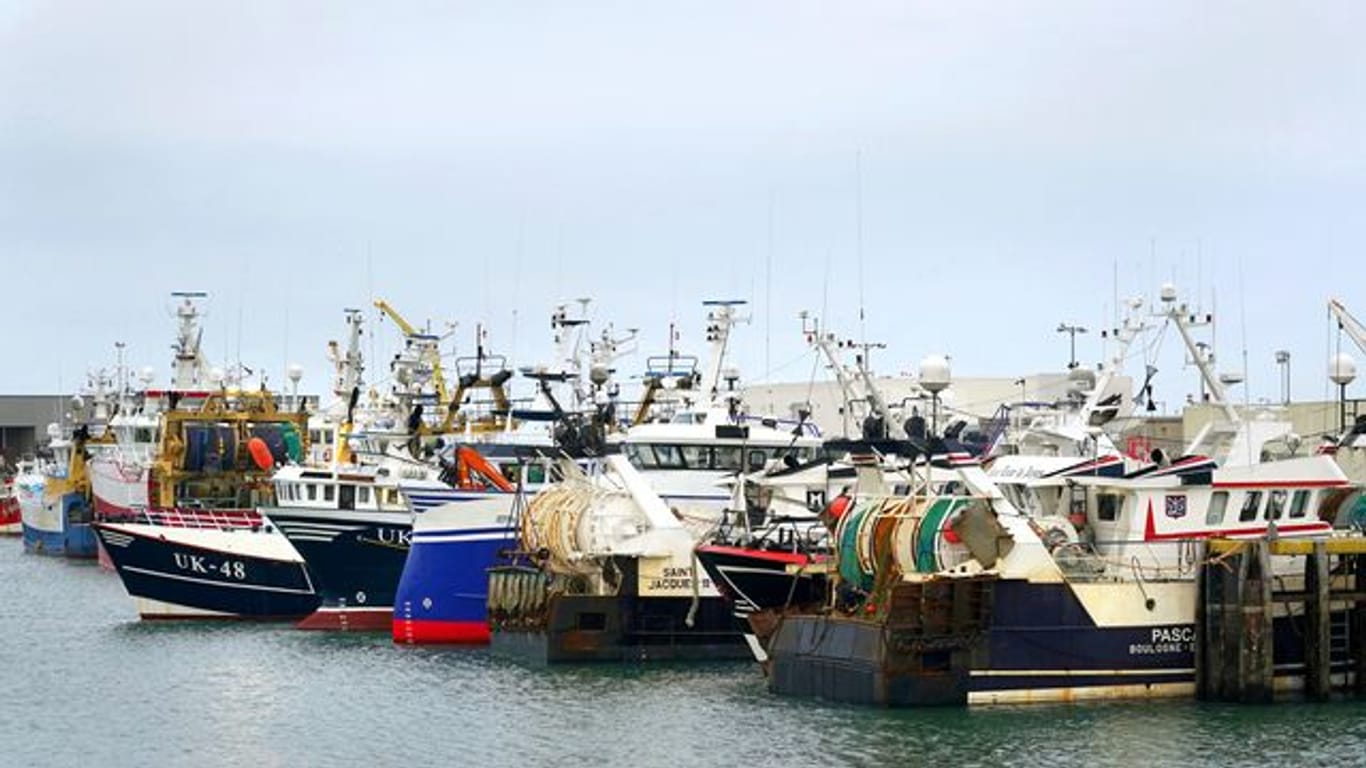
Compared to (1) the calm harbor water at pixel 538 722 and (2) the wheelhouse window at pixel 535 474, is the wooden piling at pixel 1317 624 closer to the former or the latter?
(1) the calm harbor water at pixel 538 722

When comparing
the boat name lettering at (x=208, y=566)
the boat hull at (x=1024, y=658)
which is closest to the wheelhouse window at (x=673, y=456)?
the boat hull at (x=1024, y=658)

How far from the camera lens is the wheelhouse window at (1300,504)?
37156mm

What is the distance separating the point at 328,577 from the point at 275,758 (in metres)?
19.3

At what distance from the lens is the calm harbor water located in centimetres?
3228

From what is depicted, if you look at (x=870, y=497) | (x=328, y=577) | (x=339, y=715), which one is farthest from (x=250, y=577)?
(x=870, y=497)

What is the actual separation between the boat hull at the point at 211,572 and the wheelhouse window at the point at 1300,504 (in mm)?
25931

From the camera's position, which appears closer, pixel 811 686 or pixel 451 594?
pixel 811 686

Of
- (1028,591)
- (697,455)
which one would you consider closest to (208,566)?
(697,455)

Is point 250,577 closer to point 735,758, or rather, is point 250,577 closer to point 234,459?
point 234,459

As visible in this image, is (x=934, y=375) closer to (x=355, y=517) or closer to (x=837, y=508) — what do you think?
(x=837, y=508)

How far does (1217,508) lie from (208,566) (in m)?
27.3

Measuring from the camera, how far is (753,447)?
152 feet

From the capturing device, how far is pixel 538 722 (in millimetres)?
35906

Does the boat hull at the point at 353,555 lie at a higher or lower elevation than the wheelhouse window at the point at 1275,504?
lower
